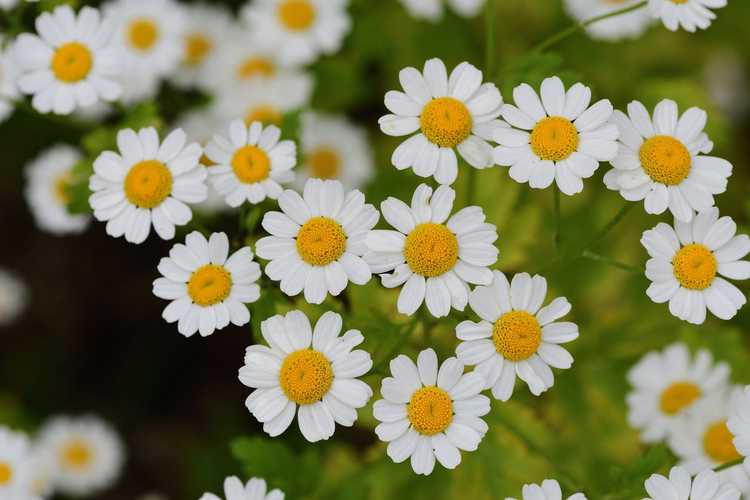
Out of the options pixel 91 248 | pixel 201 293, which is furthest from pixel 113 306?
pixel 201 293

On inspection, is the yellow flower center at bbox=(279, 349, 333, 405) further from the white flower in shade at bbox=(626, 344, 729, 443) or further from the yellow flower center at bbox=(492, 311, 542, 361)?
the white flower in shade at bbox=(626, 344, 729, 443)

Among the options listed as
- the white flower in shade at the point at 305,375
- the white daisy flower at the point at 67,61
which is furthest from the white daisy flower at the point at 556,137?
the white daisy flower at the point at 67,61

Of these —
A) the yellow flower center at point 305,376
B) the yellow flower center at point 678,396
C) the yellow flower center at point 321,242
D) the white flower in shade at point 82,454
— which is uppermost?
Result: the yellow flower center at point 678,396

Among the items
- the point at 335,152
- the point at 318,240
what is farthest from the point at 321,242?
the point at 335,152

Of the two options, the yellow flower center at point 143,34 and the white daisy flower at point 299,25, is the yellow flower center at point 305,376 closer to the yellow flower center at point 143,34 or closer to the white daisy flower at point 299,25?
the white daisy flower at point 299,25

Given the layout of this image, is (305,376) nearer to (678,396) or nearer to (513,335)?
(513,335)

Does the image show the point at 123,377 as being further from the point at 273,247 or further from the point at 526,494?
the point at 526,494

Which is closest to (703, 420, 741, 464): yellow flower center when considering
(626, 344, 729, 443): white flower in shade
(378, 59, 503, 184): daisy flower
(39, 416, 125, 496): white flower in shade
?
(626, 344, 729, 443): white flower in shade
